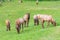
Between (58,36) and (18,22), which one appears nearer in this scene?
(58,36)

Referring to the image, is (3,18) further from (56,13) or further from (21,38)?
(21,38)

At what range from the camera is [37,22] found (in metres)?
34.6

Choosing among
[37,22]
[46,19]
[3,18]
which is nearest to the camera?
[46,19]

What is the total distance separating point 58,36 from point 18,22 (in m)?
6.20

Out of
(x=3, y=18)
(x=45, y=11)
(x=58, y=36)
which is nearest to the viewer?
(x=58, y=36)

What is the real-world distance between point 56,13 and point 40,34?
19306mm

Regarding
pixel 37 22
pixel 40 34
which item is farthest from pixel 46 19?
pixel 40 34

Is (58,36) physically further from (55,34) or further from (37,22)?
(37,22)

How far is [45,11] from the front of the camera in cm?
4778

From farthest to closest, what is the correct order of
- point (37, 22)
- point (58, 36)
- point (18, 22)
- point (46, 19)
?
1. point (37, 22)
2. point (46, 19)
3. point (18, 22)
4. point (58, 36)

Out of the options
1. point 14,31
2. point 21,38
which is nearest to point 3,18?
point 14,31

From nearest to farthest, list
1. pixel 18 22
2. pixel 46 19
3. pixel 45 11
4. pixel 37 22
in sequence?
pixel 18 22
pixel 46 19
pixel 37 22
pixel 45 11

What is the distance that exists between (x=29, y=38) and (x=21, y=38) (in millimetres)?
899

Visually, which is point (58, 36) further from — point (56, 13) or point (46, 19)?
point (56, 13)
